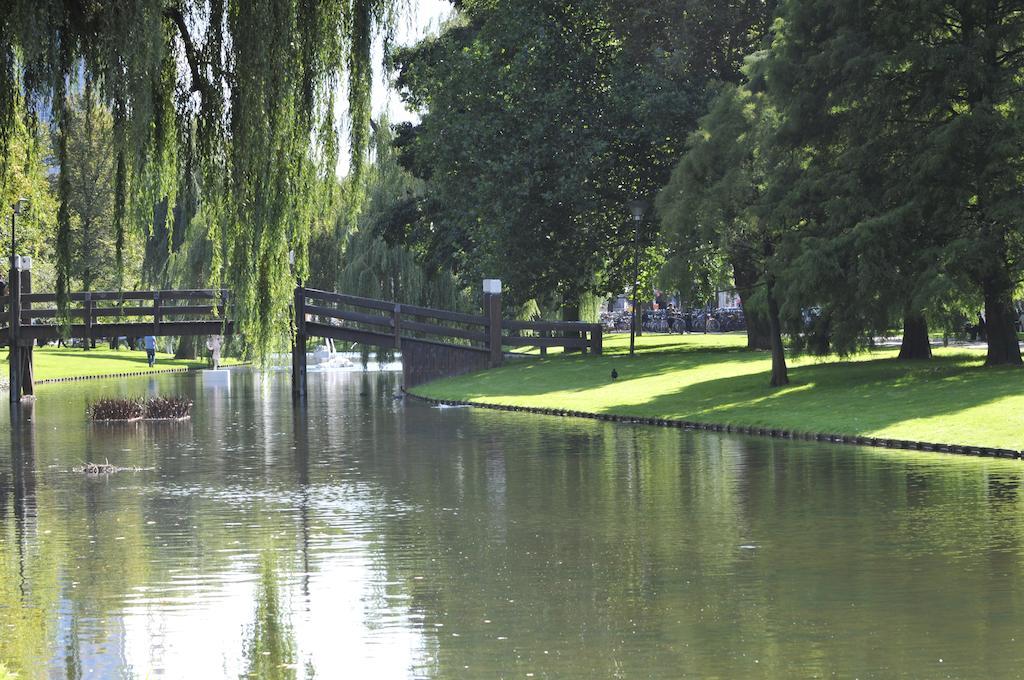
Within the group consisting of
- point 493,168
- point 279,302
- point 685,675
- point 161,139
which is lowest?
point 685,675

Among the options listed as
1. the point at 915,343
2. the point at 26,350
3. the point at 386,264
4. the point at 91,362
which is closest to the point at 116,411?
the point at 26,350

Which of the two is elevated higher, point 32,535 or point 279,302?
point 279,302

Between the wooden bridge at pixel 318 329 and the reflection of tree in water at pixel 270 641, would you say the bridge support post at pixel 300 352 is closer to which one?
the wooden bridge at pixel 318 329

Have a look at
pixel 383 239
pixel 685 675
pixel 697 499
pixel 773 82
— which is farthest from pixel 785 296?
pixel 383 239

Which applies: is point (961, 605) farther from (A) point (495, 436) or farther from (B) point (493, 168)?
(B) point (493, 168)

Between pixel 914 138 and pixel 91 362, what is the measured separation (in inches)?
2025

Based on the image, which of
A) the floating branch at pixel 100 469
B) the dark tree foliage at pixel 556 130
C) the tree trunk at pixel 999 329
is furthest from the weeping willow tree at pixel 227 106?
the dark tree foliage at pixel 556 130

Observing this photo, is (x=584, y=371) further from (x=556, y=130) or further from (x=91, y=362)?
(x=91, y=362)

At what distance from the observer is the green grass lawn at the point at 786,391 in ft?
89.1

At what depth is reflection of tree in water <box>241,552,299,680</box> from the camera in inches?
397

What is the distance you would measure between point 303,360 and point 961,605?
3601 cm

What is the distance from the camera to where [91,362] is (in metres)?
75.7

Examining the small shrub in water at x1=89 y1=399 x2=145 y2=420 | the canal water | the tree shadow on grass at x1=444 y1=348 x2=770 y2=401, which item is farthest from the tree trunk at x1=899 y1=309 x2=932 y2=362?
the small shrub in water at x1=89 y1=399 x2=145 y2=420

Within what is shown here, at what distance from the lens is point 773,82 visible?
121ft
